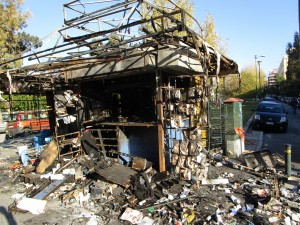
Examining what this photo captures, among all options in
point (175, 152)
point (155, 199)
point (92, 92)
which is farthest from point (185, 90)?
point (155, 199)

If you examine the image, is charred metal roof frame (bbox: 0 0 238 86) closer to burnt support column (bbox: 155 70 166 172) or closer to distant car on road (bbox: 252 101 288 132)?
burnt support column (bbox: 155 70 166 172)

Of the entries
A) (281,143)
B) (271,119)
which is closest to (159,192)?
(281,143)

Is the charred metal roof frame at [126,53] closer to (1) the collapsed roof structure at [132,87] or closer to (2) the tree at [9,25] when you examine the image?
(1) the collapsed roof structure at [132,87]

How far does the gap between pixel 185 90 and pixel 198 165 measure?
3.13 metres

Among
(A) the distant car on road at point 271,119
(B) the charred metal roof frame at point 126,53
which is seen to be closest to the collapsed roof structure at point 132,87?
(B) the charred metal roof frame at point 126,53

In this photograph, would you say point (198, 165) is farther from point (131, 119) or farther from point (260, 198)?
point (131, 119)

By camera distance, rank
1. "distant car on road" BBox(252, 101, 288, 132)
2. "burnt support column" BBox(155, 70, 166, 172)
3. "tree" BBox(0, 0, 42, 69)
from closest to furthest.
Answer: "burnt support column" BBox(155, 70, 166, 172) < "distant car on road" BBox(252, 101, 288, 132) < "tree" BBox(0, 0, 42, 69)

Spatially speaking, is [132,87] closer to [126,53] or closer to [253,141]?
[126,53]

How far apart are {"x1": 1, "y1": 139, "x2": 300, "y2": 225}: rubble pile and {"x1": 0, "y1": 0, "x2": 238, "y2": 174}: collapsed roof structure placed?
79 cm

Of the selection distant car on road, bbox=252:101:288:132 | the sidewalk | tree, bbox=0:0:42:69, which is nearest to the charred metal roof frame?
the sidewalk

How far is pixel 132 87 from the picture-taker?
30.4ft

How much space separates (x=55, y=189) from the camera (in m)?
7.18

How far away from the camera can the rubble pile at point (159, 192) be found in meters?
5.57

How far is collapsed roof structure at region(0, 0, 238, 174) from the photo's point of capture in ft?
23.4
